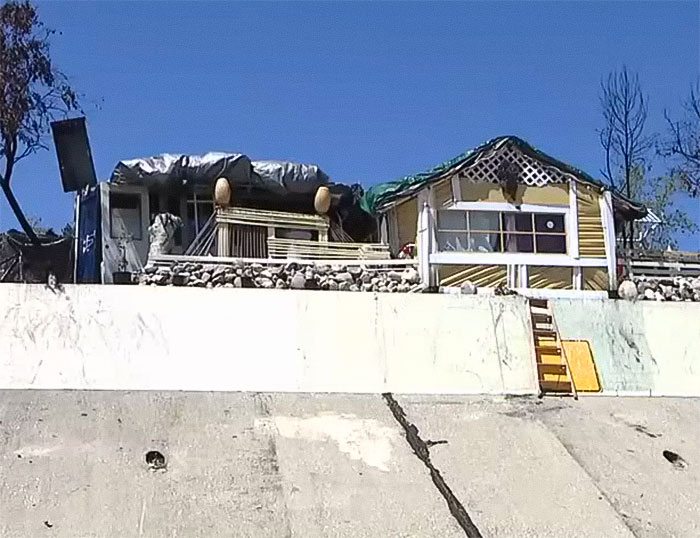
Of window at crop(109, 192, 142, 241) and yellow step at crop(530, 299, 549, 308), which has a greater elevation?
window at crop(109, 192, 142, 241)

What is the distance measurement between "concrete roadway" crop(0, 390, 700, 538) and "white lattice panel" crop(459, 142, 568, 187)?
15.7 ft

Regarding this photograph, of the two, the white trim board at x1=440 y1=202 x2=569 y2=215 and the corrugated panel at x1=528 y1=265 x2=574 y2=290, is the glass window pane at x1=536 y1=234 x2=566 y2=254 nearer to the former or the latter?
the corrugated panel at x1=528 y1=265 x2=574 y2=290

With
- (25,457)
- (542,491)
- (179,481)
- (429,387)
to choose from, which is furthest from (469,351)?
(25,457)

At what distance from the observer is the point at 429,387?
12.9 metres

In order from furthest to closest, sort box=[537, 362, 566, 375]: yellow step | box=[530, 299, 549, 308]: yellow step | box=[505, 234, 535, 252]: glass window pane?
1. box=[505, 234, 535, 252]: glass window pane
2. box=[530, 299, 549, 308]: yellow step
3. box=[537, 362, 566, 375]: yellow step

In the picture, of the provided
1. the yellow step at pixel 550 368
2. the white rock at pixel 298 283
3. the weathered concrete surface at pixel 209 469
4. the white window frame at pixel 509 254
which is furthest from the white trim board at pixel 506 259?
the weathered concrete surface at pixel 209 469

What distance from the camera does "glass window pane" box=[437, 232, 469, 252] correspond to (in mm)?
15922

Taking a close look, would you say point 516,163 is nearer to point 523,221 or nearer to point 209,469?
point 523,221

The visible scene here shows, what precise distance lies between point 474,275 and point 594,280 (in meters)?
2.18

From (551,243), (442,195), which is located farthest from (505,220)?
(442,195)

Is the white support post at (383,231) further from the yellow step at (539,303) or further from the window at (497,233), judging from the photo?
the yellow step at (539,303)

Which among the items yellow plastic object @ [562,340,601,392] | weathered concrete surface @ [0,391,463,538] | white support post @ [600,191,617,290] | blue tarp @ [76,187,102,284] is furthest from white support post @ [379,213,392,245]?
blue tarp @ [76,187,102,284]

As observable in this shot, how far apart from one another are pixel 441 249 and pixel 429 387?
358cm

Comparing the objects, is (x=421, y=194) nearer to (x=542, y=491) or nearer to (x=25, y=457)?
(x=542, y=491)
